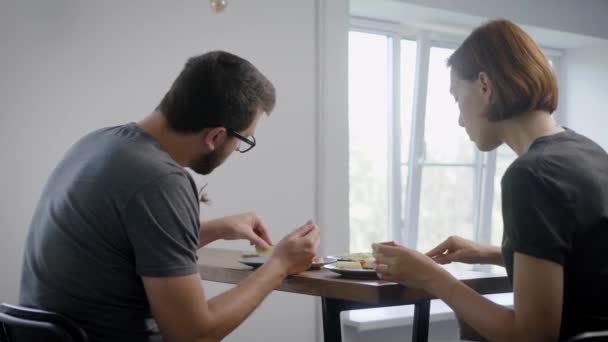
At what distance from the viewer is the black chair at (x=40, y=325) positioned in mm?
1307

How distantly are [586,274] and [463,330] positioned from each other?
1.59 feet

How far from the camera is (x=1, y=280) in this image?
264 cm

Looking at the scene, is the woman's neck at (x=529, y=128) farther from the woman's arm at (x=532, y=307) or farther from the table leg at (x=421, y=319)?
the table leg at (x=421, y=319)

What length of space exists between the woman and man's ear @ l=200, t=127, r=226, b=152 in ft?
1.48

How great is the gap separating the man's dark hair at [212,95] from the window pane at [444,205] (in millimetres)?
3066


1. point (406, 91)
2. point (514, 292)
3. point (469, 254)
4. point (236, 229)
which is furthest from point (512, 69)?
point (406, 91)

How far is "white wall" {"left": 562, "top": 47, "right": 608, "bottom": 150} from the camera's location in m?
5.10

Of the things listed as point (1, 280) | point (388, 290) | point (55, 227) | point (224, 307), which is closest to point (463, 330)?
point (388, 290)

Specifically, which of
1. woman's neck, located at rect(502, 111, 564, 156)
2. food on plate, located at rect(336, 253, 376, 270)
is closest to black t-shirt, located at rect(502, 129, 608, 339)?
woman's neck, located at rect(502, 111, 564, 156)

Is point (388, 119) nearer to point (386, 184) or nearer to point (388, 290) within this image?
point (386, 184)

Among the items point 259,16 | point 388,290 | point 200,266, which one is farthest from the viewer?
point 259,16

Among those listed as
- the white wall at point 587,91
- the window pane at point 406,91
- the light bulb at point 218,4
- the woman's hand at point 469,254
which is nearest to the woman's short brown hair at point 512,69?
the woman's hand at point 469,254

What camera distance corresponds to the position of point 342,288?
1.59 meters

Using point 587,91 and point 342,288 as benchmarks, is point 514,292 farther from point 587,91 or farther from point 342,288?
point 587,91
